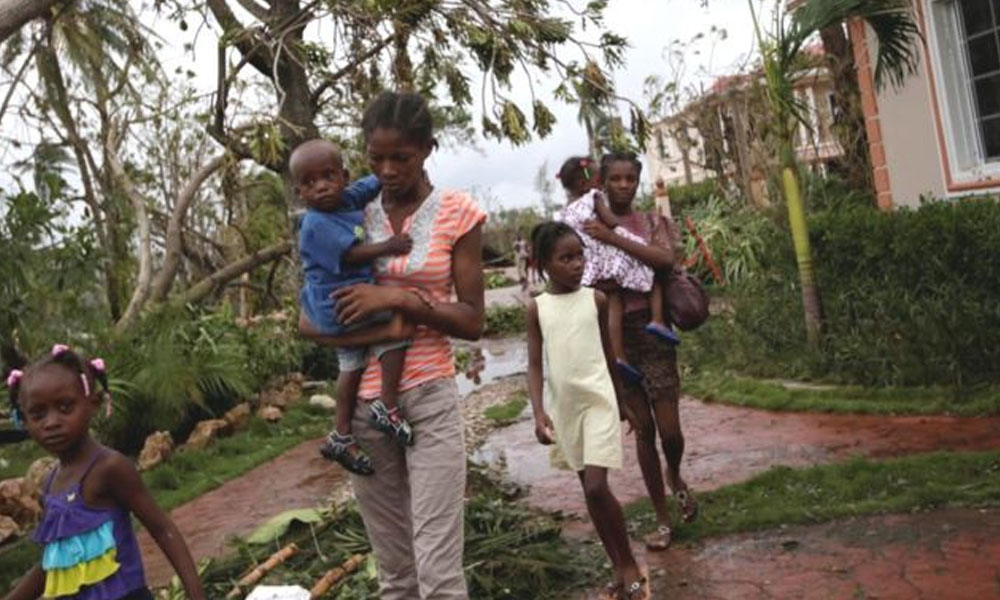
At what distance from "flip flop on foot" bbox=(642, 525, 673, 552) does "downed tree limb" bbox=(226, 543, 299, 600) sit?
1.78 meters

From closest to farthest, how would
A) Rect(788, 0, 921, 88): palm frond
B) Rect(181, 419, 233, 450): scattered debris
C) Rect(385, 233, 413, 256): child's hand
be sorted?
Rect(385, 233, 413, 256): child's hand
Rect(788, 0, 921, 88): palm frond
Rect(181, 419, 233, 450): scattered debris

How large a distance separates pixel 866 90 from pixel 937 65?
42.2 inches

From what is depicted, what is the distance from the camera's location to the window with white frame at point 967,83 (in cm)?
756

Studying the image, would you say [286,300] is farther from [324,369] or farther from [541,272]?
[541,272]

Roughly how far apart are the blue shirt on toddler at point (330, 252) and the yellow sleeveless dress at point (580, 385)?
1.23m

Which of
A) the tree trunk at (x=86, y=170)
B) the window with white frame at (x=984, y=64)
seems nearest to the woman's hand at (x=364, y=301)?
the window with white frame at (x=984, y=64)

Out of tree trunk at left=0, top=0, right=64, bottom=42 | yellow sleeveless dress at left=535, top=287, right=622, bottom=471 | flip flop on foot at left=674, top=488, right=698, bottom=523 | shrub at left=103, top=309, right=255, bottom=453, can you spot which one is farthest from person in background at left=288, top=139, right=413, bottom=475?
shrub at left=103, top=309, right=255, bottom=453

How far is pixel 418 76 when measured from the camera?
22.7 feet

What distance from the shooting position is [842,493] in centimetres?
485

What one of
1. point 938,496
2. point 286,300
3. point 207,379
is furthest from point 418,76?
point 286,300

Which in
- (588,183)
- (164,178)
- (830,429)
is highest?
(164,178)

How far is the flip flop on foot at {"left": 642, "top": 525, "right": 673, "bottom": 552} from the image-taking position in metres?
4.40

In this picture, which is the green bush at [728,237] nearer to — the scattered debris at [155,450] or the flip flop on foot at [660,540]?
the scattered debris at [155,450]

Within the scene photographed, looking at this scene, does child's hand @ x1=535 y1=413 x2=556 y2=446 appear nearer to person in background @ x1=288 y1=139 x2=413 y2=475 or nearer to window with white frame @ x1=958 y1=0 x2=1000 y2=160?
person in background @ x1=288 y1=139 x2=413 y2=475
